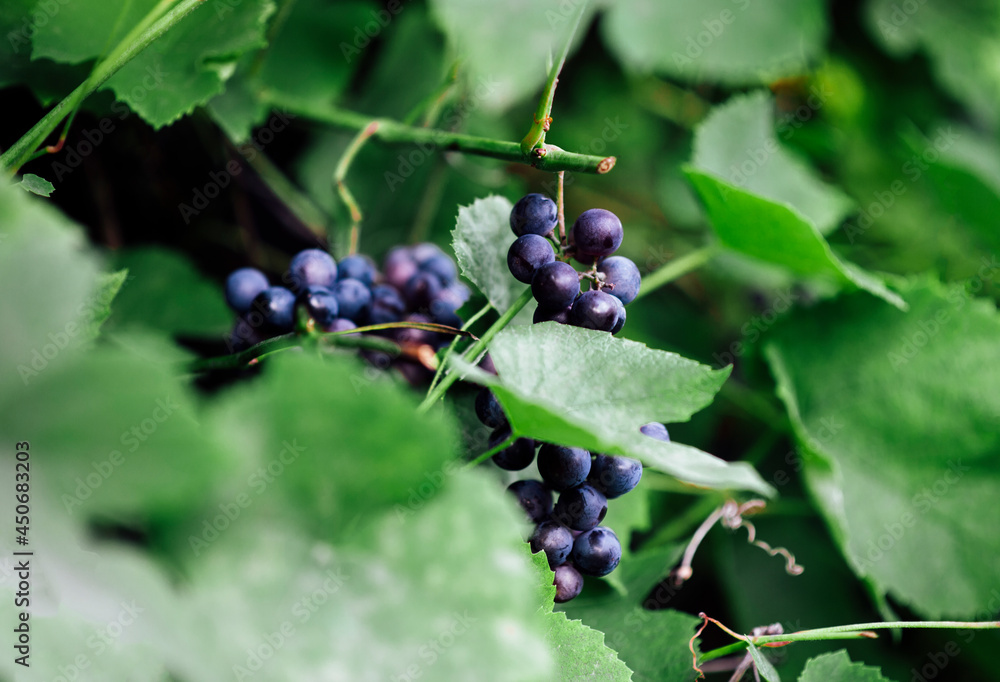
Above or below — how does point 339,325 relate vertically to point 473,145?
below

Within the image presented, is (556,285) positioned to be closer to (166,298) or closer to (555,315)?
(555,315)

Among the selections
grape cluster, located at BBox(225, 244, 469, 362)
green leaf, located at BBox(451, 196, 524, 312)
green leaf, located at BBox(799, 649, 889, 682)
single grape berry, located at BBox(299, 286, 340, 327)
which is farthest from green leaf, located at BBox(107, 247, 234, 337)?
green leaf, located at BBox(799, 649, 889, 682)

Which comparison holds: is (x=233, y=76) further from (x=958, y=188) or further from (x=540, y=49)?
(x=958, y=188)

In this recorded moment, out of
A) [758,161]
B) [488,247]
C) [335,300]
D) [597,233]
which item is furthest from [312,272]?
[758,161]

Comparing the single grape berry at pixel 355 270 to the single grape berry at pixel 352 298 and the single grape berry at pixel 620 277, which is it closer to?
the single grape berry at pixel 352 298

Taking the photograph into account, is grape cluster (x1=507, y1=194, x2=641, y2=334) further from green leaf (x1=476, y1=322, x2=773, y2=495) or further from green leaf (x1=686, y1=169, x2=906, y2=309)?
green leaf (x1=686, y1=169, x2=906, y2=309)
